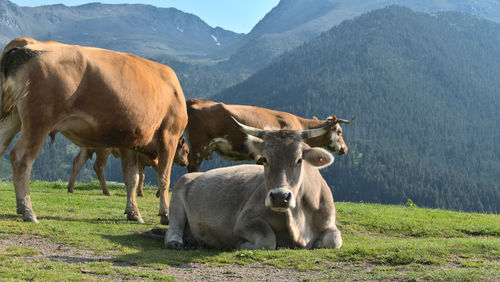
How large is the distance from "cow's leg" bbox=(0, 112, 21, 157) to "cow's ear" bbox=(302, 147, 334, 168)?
634cm

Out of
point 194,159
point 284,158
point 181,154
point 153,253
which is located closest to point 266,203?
point 284,158

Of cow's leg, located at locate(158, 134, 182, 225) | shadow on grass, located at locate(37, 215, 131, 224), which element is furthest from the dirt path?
cow's leg, located at locate(158, 134, 182, 225)

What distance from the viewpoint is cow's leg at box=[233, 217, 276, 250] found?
9.29m

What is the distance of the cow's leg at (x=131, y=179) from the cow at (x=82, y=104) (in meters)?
0.03

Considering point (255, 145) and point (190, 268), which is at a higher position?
point (255, 145)

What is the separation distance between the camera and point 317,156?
9.52m

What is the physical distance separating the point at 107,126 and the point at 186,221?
2.83 m

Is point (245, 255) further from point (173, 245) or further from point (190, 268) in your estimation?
point (173, 245)

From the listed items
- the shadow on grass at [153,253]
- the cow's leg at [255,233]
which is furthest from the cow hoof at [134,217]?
the cow's leg at [255,233]

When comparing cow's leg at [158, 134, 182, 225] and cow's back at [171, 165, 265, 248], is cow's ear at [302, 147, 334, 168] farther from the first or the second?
cow's leg at [158, 134, 182, 225]

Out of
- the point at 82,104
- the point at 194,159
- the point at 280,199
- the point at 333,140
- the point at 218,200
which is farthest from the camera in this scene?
the point at 333,140

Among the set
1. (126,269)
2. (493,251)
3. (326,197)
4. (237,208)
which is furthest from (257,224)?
(493,251)

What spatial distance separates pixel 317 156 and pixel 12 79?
6.11 metres

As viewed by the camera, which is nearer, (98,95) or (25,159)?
(25,159)
